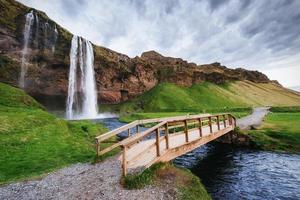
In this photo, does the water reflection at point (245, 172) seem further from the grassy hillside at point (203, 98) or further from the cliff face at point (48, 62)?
the grassy hillside at point (203, 98)

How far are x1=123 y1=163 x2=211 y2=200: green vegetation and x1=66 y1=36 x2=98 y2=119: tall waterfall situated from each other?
74.0m

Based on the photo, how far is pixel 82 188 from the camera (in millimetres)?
11148

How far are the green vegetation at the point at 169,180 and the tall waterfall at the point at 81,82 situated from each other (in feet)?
243

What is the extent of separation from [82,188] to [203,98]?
131 metres

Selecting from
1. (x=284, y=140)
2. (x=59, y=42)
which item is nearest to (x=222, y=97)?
(x=59, y=42)

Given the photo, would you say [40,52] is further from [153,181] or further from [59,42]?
[153,181]

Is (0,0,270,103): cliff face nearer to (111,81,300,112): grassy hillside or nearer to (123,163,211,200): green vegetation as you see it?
(111,81,300,112): grassy hillside

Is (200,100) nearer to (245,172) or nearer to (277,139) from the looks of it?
(277,139)

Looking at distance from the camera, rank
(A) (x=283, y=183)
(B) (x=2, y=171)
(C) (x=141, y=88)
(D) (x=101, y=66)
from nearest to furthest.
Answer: (B) (x=2, y=171) < (A) (x=283, y=183) < (D) (x=101, y=66) < (C) (x=141, y=88)

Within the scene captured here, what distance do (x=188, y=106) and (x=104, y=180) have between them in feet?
344

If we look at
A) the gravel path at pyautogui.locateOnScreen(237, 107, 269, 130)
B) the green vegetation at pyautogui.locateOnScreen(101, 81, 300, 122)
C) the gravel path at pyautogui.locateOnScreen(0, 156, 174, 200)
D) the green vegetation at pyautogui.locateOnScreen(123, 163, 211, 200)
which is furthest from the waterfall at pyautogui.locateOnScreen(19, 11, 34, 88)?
the green vegetation at pyautogui.locateOnScreen(123, 163, 211, 200)

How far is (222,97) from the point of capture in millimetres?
144375

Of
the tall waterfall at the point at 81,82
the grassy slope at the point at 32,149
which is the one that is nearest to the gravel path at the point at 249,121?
the grassy slope at the point at 32,149

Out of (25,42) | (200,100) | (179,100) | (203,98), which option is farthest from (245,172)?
(203,98)
